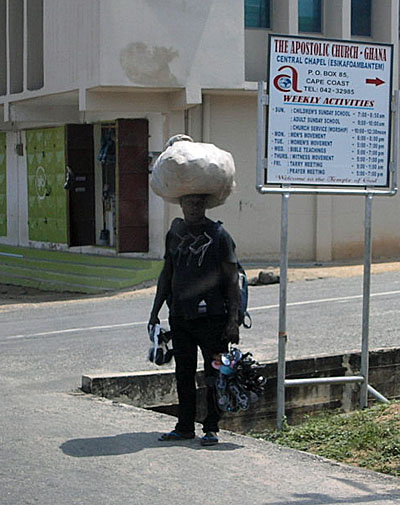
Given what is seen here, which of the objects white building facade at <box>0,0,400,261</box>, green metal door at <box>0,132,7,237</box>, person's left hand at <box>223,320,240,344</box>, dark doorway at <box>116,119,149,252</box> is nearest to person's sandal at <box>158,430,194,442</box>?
person's left hand at <box>223,320,240,344</box>

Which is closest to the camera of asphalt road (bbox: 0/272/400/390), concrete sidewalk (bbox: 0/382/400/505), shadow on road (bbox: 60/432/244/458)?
concrete sidewalk (bbox: 0/382/400/505)

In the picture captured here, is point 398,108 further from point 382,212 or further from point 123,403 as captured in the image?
point 382,212

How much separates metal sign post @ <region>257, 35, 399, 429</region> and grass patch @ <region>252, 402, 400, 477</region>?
29 cm

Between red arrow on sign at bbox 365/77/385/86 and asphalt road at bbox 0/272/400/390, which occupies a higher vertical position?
red arrow on sign at bbox 365/77/385/86

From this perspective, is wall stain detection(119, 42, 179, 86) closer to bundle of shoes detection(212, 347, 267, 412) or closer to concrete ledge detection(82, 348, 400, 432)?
concrete ledge detection(82, 348, 400, 432)

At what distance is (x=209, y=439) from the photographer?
722 centimetres

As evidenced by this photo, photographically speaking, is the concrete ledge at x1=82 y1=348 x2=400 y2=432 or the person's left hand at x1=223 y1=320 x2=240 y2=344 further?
the concrete ledge at x1=82 y1=348 x2=400 y2=432

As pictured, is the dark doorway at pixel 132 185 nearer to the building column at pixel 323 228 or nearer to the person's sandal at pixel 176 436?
the building column at pixel 323 228

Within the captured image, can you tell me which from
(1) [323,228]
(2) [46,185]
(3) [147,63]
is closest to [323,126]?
(3) [147,63]

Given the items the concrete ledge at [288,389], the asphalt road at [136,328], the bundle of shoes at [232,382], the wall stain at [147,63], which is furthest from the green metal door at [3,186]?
the bundle of shoes at [232,382]

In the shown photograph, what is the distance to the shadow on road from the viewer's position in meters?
7.01

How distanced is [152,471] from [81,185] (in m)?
17.2

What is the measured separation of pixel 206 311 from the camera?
722cm

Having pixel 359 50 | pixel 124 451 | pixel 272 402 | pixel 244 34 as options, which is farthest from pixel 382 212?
pixel 124 451
